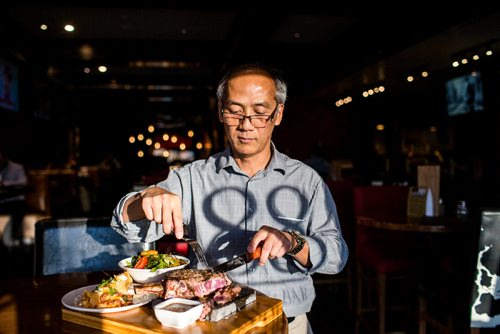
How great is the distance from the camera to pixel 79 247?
2.13m

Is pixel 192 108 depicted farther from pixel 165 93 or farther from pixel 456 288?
pixel 456 288

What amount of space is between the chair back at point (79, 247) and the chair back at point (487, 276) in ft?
5.90

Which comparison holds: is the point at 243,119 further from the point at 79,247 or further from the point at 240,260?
the point at 79,247

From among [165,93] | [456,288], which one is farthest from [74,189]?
[456,288]

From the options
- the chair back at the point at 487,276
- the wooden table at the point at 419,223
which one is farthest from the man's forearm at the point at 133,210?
the wooden table at the point at 419,223

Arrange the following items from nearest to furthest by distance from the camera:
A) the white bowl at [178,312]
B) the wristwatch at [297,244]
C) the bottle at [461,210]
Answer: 1. the white bowl at [178,312]
2. the wristwatch at [297,244]
3. the bottle at [461,210]

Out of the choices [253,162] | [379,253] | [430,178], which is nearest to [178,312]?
[253,162]

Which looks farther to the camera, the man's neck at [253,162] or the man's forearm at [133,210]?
the man's neck at [253,162]

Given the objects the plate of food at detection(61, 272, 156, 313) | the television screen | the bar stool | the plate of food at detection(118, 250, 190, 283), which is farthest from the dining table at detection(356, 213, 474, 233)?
the television screen

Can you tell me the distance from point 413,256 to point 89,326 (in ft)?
9.48

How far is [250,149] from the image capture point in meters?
1.65

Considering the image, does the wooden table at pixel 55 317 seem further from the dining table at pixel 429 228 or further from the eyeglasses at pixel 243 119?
the dining table at pixel 429 228

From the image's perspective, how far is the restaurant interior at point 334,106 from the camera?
141 inches

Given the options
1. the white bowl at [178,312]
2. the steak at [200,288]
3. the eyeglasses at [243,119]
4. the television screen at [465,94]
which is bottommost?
the white bowl at [178,312]
